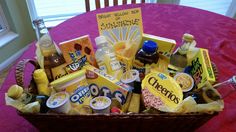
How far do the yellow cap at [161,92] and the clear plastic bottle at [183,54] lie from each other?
124 millimetres

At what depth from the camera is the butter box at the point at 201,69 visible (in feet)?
1.88

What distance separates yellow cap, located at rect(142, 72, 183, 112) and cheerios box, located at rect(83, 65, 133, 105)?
6cm

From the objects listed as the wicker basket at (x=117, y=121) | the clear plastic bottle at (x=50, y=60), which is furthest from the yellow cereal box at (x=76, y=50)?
the wicker basket at (x=117, y=121)

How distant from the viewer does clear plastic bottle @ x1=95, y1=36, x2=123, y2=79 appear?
25.0 inches

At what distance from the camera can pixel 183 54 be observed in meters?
→ 0.66

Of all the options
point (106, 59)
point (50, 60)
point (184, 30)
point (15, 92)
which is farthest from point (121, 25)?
point (184, 30)

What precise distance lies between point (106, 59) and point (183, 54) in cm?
25

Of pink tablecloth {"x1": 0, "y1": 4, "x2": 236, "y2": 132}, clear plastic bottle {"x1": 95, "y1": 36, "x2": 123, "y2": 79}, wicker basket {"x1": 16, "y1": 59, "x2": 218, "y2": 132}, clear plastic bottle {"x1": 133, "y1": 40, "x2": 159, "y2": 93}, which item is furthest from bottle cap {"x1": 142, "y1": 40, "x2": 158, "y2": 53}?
pink tablecloth {"x1": 0, "y1": 4, "x2": 236, "y2": 132}

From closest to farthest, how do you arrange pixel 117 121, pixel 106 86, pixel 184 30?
pixel 117 121, pixel 106 86, pixel 184 30

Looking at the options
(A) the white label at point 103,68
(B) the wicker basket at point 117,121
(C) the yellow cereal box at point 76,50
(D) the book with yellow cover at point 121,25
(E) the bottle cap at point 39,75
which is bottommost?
(B) the wicker basket at point 117,121

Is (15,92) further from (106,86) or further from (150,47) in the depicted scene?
(150,47)

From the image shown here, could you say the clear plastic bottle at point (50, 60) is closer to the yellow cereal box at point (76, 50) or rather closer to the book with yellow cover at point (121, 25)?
the yellow cereal box at point (76, 50)

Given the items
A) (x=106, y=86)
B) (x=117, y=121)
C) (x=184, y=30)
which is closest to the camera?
(x=117, y=121)

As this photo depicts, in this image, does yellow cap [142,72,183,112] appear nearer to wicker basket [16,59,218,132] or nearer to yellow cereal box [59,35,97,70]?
wicker basket [16,59,218,132]
